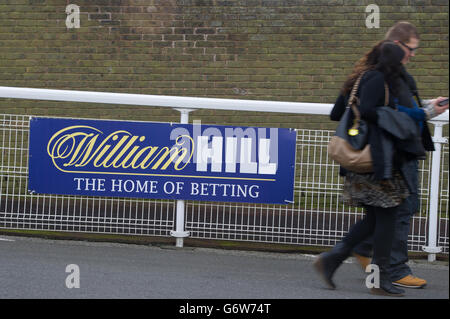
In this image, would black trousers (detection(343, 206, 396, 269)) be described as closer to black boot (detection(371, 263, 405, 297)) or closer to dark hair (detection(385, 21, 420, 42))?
black boot (detection(371, 263, 405, 297))

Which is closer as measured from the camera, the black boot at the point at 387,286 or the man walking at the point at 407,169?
the man walking at the point at 407,169

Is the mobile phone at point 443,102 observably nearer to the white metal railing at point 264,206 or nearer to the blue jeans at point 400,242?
the blue jeans at point 400,242

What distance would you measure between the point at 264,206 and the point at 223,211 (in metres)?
0.39

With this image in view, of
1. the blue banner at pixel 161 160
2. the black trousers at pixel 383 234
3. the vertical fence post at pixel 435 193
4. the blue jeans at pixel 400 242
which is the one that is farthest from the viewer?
the blue banner at pixel 161 160

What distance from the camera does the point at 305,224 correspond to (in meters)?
6.44

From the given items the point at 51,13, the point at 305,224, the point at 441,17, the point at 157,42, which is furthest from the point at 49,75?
the point at 441,17

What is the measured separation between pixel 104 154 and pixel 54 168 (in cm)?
51

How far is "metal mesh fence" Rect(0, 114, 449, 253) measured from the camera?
250 inches

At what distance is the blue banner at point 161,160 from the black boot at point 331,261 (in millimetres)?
1565

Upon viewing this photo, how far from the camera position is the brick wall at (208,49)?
29.3 feet

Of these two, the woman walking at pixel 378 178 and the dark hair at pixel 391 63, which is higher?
the dark hair at pixel 391 63

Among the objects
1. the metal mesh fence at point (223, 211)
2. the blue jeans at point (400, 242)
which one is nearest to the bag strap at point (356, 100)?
the blue jeans at point (400, 242)

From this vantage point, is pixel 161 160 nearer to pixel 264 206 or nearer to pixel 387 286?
pixel 264 206

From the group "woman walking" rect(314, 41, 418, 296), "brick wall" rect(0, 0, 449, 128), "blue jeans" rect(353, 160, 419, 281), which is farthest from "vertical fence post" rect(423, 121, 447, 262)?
"brick wall" rect(0, 0, 449, 128)
